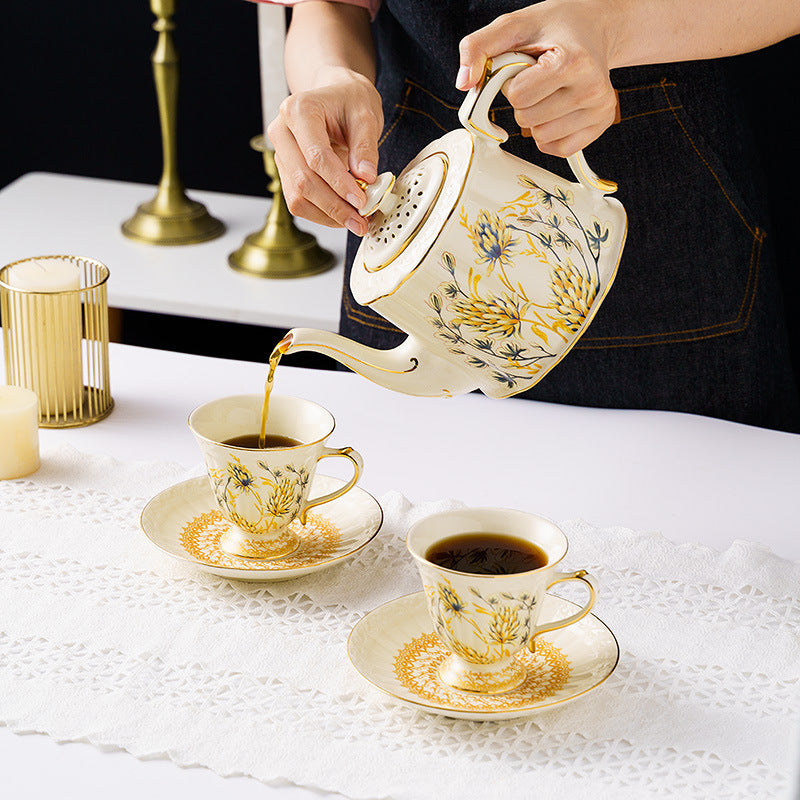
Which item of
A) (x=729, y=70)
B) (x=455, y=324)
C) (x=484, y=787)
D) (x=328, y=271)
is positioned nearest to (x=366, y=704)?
(x=484, y=787)

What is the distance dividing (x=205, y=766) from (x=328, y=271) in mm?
1371

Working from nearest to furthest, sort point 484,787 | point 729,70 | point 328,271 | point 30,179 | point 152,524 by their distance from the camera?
point 484,787, point 152,524, point 729,70, point 328,271, point 30,179

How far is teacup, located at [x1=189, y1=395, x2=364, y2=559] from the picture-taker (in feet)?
2.81

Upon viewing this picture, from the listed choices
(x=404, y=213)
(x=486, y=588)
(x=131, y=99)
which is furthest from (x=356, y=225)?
(x=131, y=99)

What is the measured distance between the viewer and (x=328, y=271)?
6.48ft

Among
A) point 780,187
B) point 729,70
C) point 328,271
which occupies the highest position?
point 729,70

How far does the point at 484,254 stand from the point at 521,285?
→ 0.03 meters

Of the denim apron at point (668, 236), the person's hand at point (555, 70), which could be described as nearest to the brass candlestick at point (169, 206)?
the denim apron at point (668, 236)

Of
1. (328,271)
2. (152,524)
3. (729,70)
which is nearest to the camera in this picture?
(152,524)

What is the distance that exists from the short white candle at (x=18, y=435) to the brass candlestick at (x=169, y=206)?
1.06 m

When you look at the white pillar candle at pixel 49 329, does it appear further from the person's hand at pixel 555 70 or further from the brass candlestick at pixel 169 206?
the brass candlestick at pixel 169 206

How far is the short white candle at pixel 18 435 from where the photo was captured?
0.98 metres

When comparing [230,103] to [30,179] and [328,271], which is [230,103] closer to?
[30,179]

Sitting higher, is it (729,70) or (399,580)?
(729,70)
